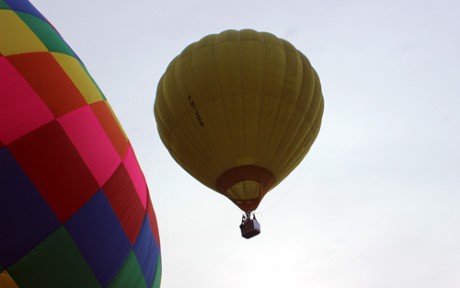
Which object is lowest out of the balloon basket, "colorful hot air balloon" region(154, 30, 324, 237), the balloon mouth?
the balloon basket

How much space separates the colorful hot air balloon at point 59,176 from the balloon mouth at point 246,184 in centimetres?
489

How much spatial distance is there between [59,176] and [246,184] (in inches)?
261

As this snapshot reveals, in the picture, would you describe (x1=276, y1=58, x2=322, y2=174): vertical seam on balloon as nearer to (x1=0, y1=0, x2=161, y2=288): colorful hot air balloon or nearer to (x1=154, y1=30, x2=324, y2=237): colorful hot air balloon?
(x1=154, y1=30, x2=324, y2=237): colorful hot air balloon

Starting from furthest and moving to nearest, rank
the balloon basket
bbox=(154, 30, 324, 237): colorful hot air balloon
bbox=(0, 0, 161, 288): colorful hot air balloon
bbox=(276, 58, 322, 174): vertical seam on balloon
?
bbox=(276, 58, 322, 174): vertical seam on balloon → the balloon basket → bbox=(154, 30, 324, 237): colorful hot air balloon → bbox=(0, 0, 161, 288): colorful hot air balloon

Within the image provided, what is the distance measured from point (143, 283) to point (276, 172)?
5917mm

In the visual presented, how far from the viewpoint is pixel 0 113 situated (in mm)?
4766

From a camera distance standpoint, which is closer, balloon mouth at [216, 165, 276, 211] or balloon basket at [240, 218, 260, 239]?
balloon mouth at [216, 165, 276, 211]

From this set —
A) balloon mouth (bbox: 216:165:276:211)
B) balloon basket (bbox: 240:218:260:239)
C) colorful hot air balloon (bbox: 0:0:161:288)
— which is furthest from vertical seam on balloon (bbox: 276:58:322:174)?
colorful hot air balloon (bbox: 0:0:161:288)

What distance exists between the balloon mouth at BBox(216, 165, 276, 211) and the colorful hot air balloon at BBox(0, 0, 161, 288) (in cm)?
489

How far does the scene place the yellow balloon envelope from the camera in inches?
437

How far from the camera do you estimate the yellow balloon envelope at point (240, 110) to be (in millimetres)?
11094

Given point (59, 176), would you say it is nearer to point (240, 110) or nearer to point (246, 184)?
point (240, 110)

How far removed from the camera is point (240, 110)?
11.1 meters

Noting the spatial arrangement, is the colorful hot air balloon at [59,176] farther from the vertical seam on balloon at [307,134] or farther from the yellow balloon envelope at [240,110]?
the vertical seam on balloon at [307,134]
